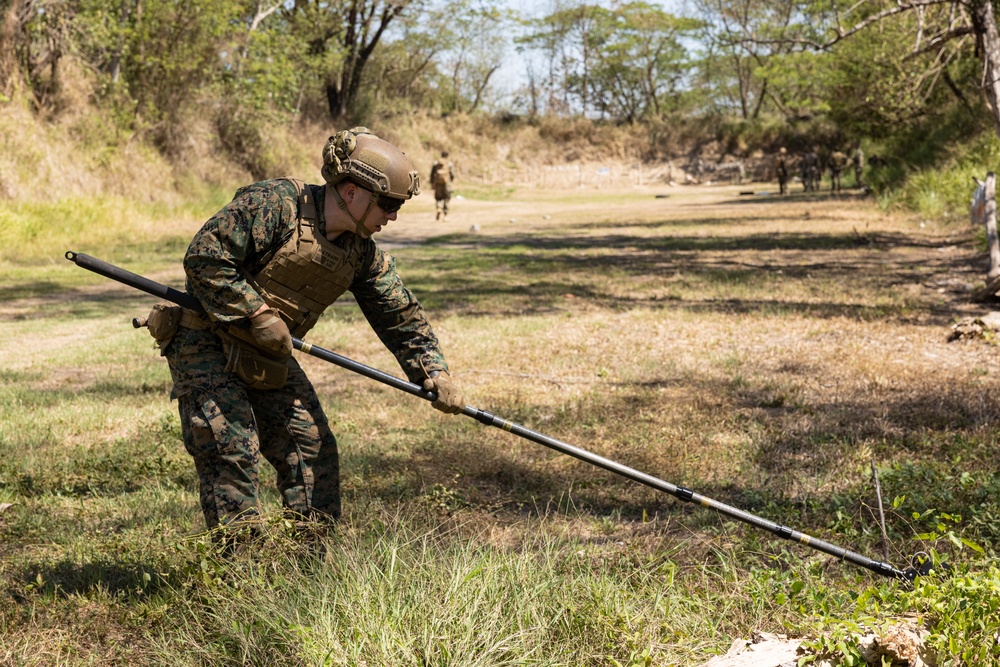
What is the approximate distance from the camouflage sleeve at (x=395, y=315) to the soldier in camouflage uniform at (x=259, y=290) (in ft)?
0.29

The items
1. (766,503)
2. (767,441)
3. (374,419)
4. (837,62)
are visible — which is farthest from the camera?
(837,62)

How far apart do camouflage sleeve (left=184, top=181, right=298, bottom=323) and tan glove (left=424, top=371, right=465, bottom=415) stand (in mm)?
774

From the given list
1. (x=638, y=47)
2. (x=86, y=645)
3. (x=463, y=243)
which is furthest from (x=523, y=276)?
(x=638, y=47)

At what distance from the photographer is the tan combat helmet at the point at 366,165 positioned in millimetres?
3281

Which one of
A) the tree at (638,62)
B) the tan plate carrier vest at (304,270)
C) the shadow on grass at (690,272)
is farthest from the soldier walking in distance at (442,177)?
the tree at (638,62)

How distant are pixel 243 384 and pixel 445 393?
30.4 inches

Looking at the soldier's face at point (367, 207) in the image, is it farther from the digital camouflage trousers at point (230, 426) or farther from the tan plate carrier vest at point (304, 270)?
the digital camouflage trousers at point (230, 426)

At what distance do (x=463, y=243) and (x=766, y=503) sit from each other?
14350 millimetres

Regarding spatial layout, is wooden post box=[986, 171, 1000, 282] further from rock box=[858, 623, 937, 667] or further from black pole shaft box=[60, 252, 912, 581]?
rock box=[858, 623, 937, 667]

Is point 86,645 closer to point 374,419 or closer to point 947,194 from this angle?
point 374,419

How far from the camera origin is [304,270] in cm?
337

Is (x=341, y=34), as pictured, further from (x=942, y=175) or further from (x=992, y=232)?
(x=992, y=232)

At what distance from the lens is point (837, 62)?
25.4 metres

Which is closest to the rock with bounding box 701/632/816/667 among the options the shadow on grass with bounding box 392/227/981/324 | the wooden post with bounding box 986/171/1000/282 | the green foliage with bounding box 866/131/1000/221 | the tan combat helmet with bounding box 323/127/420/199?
the tan combat helmet with bounding box 323/127/420/199
